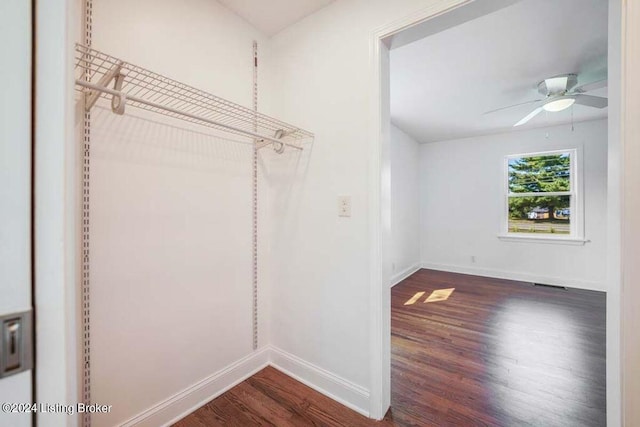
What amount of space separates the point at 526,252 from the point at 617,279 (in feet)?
13.3

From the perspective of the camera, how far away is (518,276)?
13.9 feet

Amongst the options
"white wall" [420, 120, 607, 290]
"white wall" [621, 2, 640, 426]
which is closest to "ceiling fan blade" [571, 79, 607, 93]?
"white wall" [420, 120, 607, 290]

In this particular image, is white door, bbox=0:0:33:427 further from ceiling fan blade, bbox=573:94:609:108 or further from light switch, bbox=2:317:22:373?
ceiling fan blade, bbox=573:94:609:108

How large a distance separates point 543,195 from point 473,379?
149 inches

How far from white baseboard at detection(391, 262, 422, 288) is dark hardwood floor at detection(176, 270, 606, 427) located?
39.9 inches

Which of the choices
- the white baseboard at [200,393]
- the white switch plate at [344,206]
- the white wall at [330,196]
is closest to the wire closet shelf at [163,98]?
the white wall at [330,196]

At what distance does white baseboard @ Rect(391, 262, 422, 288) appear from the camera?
13.4 feet

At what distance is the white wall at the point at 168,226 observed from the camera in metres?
1.15

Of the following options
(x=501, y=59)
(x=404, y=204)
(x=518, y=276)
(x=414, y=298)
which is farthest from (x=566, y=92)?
(x=518, y=276)

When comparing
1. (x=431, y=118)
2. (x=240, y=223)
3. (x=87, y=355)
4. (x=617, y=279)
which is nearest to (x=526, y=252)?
(x=431, y=118)

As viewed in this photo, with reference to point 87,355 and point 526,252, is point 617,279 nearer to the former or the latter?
point 87,355

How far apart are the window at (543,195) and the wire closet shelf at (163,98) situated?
4.34 m

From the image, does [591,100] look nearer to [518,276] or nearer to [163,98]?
[518,276]

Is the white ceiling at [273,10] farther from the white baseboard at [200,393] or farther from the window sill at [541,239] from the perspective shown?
the window sill at [541,239]
